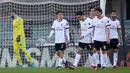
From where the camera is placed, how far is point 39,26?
23422 millimetres

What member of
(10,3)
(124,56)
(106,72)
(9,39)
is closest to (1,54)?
(9,39)

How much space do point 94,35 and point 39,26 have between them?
21.8 feet

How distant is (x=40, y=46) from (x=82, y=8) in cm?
269

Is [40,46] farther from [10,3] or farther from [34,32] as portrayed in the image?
[10,3]

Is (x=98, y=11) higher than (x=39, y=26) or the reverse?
higher

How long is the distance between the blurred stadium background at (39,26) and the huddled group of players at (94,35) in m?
3.81

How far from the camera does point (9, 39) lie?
23438 mm

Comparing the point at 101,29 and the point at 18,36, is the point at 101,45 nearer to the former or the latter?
the point at 101,29

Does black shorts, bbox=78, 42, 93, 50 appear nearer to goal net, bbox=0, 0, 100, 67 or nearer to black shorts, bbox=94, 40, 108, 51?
black shorts, bbox=94, 40, 108, 51

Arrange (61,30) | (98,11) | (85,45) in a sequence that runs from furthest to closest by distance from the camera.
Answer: (61,30)
(85,45)
(98,11)

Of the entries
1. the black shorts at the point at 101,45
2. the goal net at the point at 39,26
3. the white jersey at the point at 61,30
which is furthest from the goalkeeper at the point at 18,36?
the black shorts at the point at 101,45

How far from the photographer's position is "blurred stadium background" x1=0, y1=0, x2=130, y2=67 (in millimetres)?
22703

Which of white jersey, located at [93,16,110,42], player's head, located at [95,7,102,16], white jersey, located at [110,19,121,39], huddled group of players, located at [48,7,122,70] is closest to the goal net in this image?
white jersey, located at [110,19,121,39]

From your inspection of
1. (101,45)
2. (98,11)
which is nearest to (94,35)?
(101,45)
